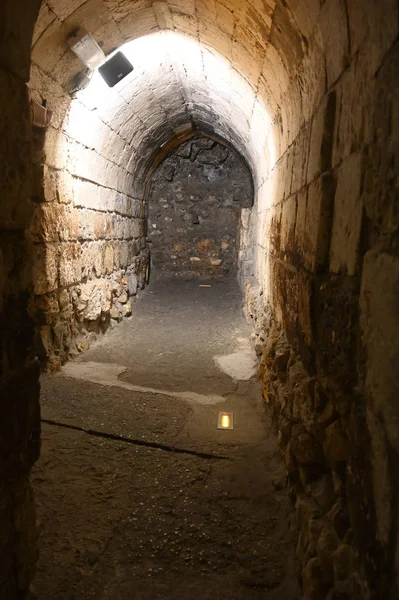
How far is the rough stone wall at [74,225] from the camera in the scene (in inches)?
149

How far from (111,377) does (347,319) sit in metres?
2.92

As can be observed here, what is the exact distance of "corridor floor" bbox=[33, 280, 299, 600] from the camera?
5.91ft

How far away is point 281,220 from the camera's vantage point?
3549 mm

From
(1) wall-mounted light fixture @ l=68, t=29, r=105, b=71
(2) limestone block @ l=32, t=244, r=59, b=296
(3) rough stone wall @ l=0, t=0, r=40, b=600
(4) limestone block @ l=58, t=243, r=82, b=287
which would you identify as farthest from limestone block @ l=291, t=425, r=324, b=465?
(1) wall-mounted light fixture @ l=68, t=29, r=105, b=71

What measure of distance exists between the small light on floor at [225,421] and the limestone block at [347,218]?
5.48 ft

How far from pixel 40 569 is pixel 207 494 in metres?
0.88

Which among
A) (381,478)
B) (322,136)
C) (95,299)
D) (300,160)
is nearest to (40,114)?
(300,160)

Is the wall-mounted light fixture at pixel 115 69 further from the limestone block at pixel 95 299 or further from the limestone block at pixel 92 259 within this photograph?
the limestone block at pixel 95 299

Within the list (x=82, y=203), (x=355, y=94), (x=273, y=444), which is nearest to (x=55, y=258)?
(x=82, y=203)

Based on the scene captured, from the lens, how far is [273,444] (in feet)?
9.07

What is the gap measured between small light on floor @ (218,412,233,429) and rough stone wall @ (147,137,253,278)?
637 cm

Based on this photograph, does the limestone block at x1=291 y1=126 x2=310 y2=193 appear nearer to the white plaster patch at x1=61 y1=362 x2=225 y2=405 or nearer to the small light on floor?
the small light on floor

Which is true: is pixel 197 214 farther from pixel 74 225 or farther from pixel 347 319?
pixel 347 319

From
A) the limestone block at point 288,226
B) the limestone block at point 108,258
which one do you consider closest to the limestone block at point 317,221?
the limestone block at point 288,226
